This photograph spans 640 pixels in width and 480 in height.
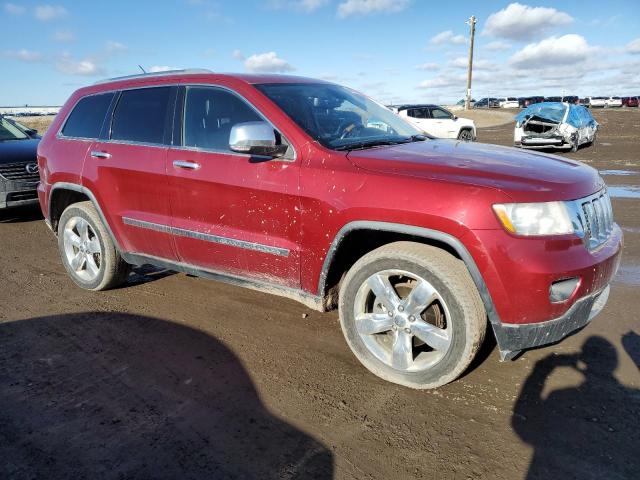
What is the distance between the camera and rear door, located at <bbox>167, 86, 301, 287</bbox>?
10.8ft

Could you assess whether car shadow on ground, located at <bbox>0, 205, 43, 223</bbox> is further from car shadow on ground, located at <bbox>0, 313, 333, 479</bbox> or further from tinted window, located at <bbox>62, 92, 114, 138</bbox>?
car shadow on ground, located at <bbox>0, 313, 333, 479</bbox>

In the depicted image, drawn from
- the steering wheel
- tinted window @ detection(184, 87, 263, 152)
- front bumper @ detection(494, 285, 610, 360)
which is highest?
tinted window @ detection(184, 87, 263, 152)

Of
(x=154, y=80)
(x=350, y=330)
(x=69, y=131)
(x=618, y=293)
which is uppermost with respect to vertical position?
(x=154, y=80)

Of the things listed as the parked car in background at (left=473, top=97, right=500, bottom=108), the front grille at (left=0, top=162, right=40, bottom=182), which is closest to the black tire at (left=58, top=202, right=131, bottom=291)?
the front grille at (left=0, top=162, right=40, bottom=182)

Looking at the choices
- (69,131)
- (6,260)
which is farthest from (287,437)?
(6,260)

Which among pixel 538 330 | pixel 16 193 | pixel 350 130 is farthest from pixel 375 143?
pixel 16 193

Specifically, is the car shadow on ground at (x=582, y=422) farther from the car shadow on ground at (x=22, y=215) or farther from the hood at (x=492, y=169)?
the car shadow on ground at (x=22, y=215)

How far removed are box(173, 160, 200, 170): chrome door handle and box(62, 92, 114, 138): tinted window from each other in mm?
1247

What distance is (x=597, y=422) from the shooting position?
2.61m

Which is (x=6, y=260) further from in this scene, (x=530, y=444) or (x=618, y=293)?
(x=618, y=293)

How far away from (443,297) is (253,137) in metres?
1.52

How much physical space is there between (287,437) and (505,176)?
183 cm

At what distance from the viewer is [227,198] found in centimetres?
352

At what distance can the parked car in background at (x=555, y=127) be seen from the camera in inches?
659
